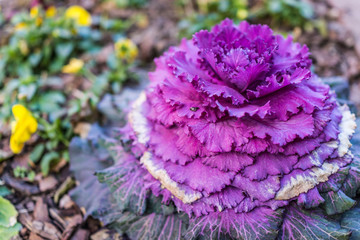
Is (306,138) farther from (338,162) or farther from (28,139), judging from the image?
(28,139)

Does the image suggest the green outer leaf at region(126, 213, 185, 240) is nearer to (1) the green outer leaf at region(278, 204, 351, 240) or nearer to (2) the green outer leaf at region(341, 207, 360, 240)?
(1) the green outer leaf at region(278, 204, 351, 240)

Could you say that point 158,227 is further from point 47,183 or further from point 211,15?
point 211,15

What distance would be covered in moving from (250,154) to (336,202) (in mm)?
425

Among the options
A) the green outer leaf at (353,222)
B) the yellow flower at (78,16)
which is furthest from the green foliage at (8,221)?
the yellow flower at (78,16)

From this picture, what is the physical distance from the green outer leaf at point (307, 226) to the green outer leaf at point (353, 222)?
0.04 meters

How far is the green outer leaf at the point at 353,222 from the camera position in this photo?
1346 mm

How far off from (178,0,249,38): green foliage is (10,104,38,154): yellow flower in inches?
69.9

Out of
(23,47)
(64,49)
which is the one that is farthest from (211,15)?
(23,47)

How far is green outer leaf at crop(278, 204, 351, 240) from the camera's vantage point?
52.7 inches

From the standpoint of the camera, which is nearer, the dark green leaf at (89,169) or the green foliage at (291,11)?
the dark green leaf at (89,169)

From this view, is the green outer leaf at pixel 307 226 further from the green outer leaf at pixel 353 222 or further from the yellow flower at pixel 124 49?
the yellow flower at pixel 124 49

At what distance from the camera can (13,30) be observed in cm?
313

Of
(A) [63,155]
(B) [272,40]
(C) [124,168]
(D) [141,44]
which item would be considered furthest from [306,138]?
(D) [141,44]

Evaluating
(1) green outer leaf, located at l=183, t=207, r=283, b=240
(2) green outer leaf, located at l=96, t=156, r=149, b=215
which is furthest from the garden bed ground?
(1) green outer leaf, located at l=183, t=207, r=283, b=240
